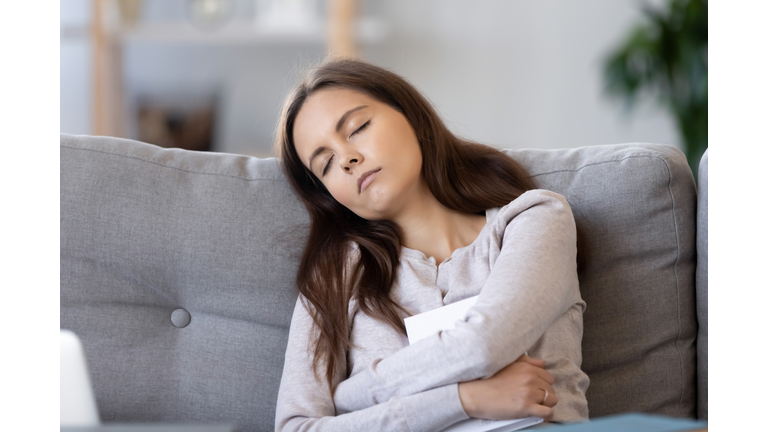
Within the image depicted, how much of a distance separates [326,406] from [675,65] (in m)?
2.12

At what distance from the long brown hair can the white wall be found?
1.70m

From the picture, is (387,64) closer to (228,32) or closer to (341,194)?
(228,32)

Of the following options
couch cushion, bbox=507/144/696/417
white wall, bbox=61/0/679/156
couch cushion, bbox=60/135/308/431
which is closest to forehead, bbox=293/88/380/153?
couch cushion, bbox=60/135/308/431

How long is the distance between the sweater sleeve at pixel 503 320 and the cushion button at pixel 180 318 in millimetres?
266

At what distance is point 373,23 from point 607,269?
6.12 ft

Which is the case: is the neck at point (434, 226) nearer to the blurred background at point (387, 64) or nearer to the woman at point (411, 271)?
the woman at point (411, 271)

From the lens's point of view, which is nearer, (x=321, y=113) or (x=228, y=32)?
(x=321, y=113)

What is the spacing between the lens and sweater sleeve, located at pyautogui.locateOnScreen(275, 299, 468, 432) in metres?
0.71

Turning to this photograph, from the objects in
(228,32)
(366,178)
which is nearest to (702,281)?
(366,178)

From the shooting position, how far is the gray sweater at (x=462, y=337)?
70 centimetres

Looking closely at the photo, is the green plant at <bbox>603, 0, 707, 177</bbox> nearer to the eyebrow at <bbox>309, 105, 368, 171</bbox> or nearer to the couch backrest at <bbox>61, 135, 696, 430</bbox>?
the couch backrest at <bbox>61, 135, 696, 430</bbox>

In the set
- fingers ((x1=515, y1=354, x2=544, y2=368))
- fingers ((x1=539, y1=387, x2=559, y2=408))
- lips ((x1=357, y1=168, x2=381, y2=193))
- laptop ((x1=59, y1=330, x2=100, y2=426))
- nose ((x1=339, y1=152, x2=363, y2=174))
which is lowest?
fingers ((x1=539, y1=387, x2=559, y2=408))

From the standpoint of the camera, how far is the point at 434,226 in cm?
97

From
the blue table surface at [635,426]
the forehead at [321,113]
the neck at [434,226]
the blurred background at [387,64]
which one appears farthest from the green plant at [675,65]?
the blue table surface at [635,426]
